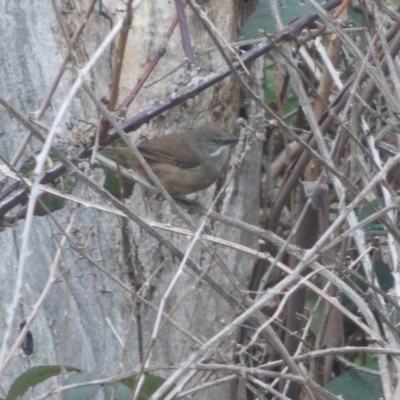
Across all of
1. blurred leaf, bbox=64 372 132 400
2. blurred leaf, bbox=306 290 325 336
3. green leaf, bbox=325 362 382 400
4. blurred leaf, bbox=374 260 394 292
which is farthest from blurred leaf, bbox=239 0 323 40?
blurred leaf, bbox=64 372 132 400

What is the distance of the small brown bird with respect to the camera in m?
4.14

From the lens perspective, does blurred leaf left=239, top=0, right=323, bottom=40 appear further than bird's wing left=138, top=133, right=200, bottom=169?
No

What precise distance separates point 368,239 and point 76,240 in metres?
1.51

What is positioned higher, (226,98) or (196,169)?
(226,98)

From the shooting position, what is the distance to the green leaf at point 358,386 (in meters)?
3.10

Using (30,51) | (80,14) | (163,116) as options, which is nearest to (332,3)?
(163,116)

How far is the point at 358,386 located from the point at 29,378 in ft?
4.53

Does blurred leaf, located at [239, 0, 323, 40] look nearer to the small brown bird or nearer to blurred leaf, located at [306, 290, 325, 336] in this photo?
the small brown bird

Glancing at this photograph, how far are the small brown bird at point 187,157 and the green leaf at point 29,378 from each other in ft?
4.64

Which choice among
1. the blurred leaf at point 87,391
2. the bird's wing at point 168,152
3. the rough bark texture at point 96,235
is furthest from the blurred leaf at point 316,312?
the blurred leaf at point 87,391

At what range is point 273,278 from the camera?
14.4ft

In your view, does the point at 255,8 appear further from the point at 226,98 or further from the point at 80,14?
the point at 80,14

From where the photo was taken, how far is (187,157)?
184 inches

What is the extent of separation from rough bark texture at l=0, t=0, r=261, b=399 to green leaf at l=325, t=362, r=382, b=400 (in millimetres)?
718
